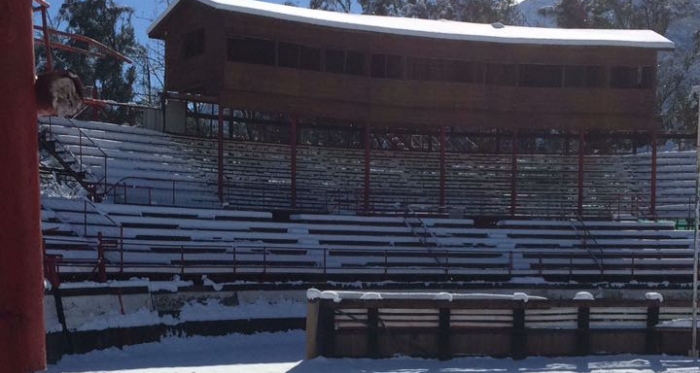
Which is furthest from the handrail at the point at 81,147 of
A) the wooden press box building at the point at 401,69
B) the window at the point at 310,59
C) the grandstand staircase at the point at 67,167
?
the window at the point at 310,59

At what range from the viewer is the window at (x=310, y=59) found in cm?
2666

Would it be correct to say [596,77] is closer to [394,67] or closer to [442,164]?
[442,164]

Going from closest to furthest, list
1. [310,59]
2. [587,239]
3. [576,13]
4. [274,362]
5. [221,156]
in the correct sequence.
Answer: [274,362], [221,156], [310,59], [587,239], [576,13]

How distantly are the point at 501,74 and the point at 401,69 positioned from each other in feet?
12.7

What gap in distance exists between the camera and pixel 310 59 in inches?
1056

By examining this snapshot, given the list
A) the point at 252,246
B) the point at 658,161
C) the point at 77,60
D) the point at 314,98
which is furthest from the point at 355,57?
the point at 77,60

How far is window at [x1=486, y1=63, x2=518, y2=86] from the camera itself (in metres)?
28.7

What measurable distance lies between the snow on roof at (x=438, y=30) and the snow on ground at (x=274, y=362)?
38.8 feet

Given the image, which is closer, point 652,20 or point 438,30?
point 438,30

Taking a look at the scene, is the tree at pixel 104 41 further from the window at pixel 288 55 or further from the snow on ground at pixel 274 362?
the snow on ground at pixel 274 362

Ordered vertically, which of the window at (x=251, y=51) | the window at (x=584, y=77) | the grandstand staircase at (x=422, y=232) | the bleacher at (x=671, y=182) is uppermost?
the window at (x=251, y=51)

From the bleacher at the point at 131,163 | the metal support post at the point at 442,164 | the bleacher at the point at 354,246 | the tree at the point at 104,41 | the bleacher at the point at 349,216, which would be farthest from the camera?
the tree at the point at 104,41

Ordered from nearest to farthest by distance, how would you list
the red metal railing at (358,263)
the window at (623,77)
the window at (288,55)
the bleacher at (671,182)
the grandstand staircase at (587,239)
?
the red metal railing at (358,263) < the grandstand staircase at (587,239) < the window at (288,55) < the window at (623,77) < the bleacher at (671,182)

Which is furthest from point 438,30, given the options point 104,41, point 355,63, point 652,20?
point 652,20
